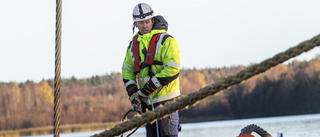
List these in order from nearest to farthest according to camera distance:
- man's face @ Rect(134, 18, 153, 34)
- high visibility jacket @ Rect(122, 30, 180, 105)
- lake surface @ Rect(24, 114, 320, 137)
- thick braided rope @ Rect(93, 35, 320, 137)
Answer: thick braided rope @ Rect(93, 35, 320, 137)
high visibility jacket @ Rect(122, 30, 180, 105)
man's face @ Rect(134, 18, 153, 34)
lake surface @ Rect(24, 114, 320, 137)

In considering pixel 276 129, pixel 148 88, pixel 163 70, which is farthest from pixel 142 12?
pixel 276 129

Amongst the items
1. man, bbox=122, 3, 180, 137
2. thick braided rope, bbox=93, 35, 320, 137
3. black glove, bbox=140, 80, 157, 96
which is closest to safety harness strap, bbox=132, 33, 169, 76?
man, bbox=122, 3, 180, 137

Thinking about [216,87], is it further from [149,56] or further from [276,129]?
[276,129]

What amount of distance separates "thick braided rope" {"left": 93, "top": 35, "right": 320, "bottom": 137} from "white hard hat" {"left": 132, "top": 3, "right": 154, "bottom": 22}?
2077mm

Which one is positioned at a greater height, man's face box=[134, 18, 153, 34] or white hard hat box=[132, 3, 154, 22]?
white hard hat box=[132, 3, 154, 22]

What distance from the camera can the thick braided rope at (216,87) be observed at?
2.57 m

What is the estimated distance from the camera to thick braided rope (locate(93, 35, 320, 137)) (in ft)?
8.45

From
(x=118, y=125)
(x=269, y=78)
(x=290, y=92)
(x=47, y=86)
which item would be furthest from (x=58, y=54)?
(x=290, y=92)

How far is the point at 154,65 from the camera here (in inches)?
201

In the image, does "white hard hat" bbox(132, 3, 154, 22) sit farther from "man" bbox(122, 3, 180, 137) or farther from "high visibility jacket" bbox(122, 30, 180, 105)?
"high visibility jacket" bbox(122, 30, 180, 105)

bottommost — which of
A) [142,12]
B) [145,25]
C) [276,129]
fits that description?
[276,129]

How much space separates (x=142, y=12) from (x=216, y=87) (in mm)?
2384

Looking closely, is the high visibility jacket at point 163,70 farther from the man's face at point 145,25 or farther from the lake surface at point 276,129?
the lake surface at point 276,129

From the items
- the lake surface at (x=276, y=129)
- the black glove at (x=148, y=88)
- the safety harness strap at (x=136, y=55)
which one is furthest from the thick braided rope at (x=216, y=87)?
the lake surface at (x=276, y=129)
